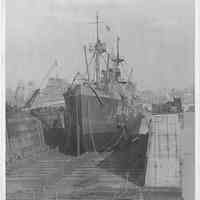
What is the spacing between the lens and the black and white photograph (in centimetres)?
118

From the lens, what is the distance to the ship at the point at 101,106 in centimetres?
119

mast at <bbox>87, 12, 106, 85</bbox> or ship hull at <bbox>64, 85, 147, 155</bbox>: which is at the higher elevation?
mast at <bbox>87, 12, 106, 85</bbox>

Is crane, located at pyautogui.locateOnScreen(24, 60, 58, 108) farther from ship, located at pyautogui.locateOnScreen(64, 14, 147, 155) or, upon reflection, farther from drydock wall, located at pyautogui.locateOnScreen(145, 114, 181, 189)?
drydock wall, located at pyautogui.locateOnScreen(145, 114, 181, 189)

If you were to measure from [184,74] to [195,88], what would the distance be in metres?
0.07

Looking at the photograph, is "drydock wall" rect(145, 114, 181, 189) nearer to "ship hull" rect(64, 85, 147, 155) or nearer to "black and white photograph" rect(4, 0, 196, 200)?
"black and white photograph" rect(4, 0, 196, 200)

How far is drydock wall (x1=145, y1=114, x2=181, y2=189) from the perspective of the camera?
1181 millimetres

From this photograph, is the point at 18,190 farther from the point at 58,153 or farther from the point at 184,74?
the point at 184,74

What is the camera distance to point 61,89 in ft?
3.96

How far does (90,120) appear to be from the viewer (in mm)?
1208

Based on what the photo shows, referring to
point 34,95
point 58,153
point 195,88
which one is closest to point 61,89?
point 34,95

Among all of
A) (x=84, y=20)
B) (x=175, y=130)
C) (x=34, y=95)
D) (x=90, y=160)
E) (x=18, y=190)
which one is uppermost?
(x=84, y=20)

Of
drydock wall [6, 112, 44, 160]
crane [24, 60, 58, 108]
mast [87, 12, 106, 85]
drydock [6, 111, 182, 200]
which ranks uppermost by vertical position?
mast [87, 12, 106, 85]

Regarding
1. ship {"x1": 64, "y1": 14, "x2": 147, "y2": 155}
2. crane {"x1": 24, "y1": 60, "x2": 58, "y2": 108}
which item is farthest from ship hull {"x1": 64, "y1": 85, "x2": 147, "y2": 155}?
crane {"x1": 24, "y1": 60, "x2": 58, "y2": 108}

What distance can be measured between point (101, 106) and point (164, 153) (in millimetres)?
298
